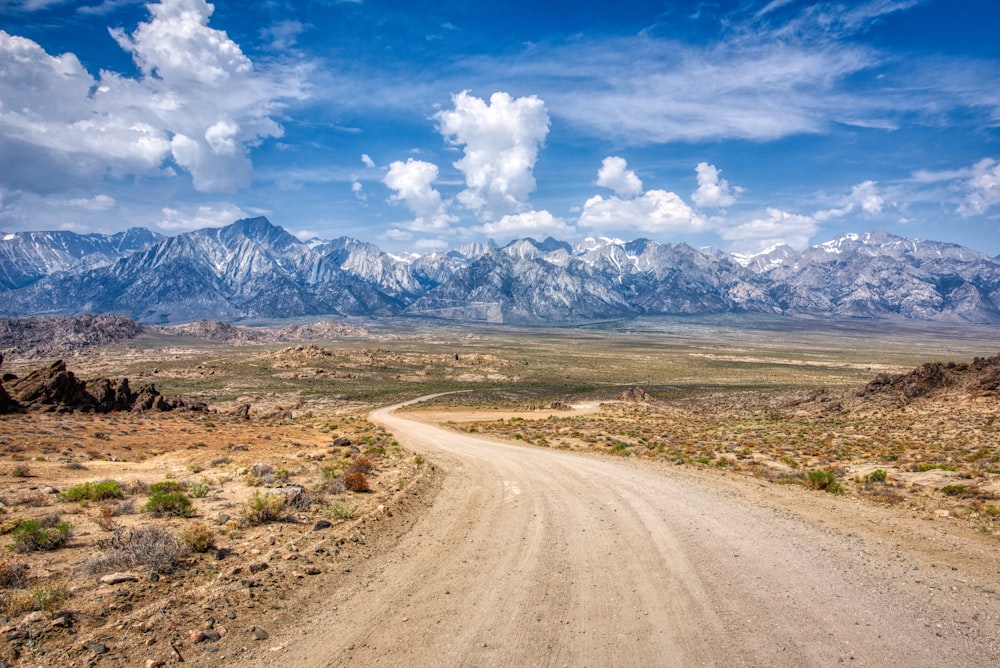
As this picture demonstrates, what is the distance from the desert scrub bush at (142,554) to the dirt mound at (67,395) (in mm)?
32955

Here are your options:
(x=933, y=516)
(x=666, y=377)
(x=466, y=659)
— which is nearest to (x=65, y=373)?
(x=466, y=659)


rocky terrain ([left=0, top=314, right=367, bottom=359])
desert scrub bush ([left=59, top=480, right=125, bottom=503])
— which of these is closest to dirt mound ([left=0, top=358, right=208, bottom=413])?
desert scrub bush ([left=59, top=480, right=125, bottom=503])

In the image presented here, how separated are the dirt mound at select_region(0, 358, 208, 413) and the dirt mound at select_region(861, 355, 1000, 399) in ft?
198

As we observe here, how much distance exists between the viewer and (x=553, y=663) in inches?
239

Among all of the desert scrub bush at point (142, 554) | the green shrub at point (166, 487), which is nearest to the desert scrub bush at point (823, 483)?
the desert scrub bush at point (142, 554)

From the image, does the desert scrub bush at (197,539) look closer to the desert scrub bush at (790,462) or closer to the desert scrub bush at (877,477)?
the desert scrub bush at (877,477)

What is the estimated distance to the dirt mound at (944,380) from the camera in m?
37.6

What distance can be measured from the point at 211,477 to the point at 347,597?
37.6 feet

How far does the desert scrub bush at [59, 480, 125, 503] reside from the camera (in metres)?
12.8

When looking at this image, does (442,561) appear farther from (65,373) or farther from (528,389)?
(528,389)

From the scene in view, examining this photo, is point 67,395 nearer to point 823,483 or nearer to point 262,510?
point 262,510

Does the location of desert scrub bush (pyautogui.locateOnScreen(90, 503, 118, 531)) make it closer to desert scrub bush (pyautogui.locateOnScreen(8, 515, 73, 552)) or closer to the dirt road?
desert scrub bush (pyautogui.locateOnScreen(8, 515, 73, 552))

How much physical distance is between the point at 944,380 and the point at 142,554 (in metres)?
54.0

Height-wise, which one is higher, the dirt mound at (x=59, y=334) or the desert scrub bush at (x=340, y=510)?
the desert scrub bush at (x=340, y=510)
